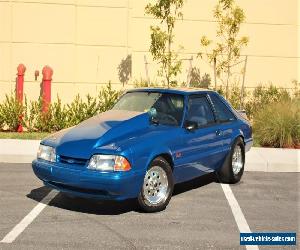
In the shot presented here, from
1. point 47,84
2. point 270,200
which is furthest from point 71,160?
point 47,84

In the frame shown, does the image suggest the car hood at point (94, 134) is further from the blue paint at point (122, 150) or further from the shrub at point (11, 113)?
the shrub at point (11, 113)

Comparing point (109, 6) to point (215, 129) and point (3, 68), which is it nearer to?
point (3, 68)

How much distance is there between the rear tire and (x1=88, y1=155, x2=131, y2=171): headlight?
2.53 meters

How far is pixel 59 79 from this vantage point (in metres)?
15.0

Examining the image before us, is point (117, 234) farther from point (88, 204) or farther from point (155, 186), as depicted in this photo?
point (88, 204)

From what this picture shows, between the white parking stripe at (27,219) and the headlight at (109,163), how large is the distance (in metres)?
0.96

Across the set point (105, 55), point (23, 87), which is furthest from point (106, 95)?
point (23, 87)

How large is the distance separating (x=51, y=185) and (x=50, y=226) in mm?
764

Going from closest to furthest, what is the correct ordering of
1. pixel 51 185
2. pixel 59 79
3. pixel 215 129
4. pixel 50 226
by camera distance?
1. pixel 50 226
2. pixel 51 185
3. pixel 215 129
4. pixel 59 79

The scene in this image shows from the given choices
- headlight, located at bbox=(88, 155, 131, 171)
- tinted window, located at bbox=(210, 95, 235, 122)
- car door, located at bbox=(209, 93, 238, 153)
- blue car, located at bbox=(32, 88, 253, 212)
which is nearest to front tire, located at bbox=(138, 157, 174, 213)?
blue car, located at bbox=(32, 88, 253, 212)

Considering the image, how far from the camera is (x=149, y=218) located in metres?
6.46

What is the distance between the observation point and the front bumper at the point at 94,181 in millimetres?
6184

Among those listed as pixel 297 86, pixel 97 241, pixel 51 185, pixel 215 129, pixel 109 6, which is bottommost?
pixel 97 241

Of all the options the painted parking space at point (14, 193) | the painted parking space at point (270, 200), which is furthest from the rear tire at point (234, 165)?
the painted parking space at point (14, 193)
